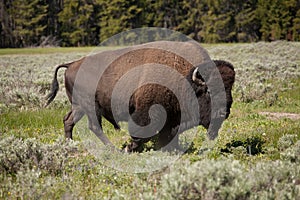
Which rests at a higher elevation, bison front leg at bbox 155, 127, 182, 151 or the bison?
the bison

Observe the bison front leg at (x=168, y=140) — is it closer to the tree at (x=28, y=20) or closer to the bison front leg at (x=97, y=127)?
the bison front leg at (x=97, y=127)

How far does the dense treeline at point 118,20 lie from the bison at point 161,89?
5157 cm

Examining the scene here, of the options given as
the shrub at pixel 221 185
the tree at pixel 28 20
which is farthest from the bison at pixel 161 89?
the tree at pixel 28 20

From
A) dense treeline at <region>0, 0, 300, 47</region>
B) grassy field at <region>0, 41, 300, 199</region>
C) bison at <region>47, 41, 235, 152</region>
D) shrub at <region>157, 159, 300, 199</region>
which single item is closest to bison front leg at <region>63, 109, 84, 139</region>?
grassy field at <region>0, 41, 300, 199</region>

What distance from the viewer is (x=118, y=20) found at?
5944 cm

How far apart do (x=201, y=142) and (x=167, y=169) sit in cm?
250

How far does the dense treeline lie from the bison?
51.6 meters

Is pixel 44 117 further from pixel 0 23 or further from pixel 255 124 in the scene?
pixel 0 23

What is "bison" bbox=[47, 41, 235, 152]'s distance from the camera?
19.0ft

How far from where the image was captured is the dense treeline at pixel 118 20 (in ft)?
193

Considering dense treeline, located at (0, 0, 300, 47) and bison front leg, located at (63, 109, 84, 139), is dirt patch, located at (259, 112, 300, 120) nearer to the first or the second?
bison front leg, located at (63, 109, 84, 139)

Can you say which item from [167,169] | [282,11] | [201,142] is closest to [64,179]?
[167,169]

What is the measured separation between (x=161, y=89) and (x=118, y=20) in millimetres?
54941

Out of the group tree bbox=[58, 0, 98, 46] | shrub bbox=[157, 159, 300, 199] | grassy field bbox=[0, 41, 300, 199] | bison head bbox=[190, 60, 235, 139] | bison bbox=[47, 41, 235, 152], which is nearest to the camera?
shrub bbox=[157, 159, 300, 199]
